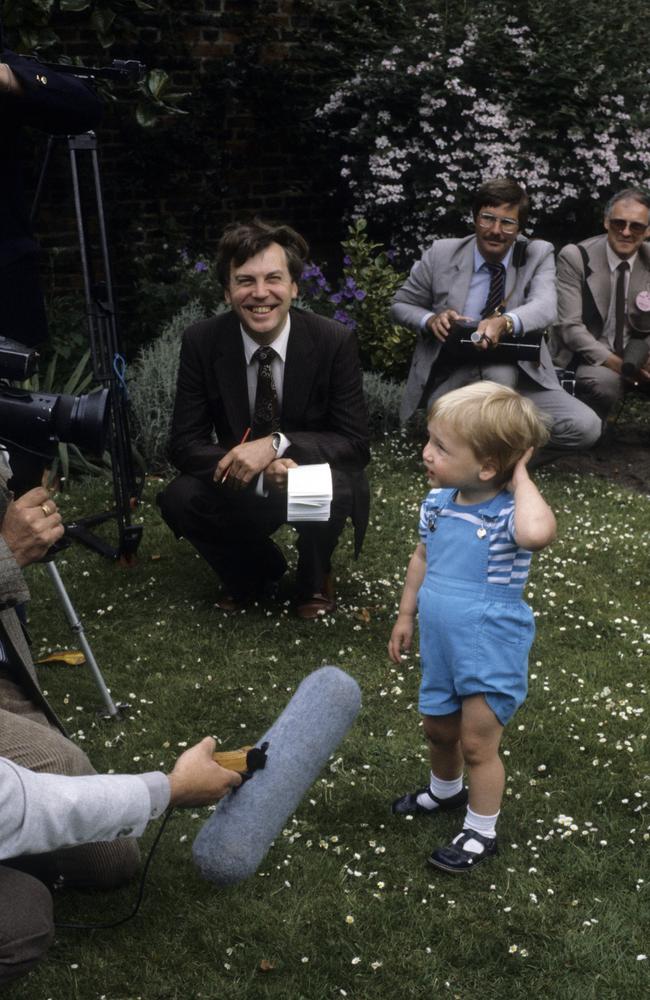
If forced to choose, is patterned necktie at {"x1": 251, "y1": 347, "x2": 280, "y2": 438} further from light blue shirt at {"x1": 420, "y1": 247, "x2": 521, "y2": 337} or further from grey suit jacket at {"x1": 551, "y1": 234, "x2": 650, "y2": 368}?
grey suit jacket at {"x1": 551, "y1": 234, "x2": 650, "y2": 368}

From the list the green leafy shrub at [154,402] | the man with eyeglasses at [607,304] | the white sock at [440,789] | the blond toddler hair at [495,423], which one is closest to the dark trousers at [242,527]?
the white sock at [440,789]

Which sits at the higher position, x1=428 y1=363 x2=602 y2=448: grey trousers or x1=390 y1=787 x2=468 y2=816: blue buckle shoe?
x1=428 y1=363 x2=602 y2=448: grey trousers

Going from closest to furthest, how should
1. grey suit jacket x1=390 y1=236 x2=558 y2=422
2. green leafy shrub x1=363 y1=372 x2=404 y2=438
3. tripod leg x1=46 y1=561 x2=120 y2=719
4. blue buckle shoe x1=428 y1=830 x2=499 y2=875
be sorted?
1. blue buckle shoe x1=428 y1=830 x2=499 y2=875
2. tripod leg x1=46 y1=561 x2=120 y2=719
3. grey suit jacket x1=390 y1=236 x2=558 y2=422
4. green leafy shrub x1=363 y1=372 x2=404 y2=438

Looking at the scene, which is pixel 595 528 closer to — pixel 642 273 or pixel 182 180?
pixel 642 273

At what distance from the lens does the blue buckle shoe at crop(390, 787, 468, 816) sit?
3512 millimetres

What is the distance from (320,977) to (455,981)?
312 millimetres

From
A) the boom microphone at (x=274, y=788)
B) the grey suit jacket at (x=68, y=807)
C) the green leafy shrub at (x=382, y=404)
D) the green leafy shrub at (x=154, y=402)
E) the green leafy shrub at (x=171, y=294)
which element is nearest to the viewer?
the grey suit jacket at (x=68, y=807)

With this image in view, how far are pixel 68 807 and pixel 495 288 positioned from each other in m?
4.83

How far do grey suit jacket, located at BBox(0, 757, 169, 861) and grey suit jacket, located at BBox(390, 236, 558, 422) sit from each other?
451 cm

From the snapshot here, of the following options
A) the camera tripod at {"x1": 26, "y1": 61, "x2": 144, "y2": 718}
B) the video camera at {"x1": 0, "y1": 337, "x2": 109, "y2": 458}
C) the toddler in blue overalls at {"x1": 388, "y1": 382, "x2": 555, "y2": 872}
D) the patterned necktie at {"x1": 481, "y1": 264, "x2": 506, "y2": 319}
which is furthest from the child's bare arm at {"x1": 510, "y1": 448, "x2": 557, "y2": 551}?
the patterned necktie at {"x1": 481, "y1": 264, "x2": 506, "y2": 319}

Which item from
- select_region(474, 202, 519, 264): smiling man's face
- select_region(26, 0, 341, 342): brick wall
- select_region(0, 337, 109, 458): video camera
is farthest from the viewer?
select_region(26, 0, 341, 342): brick wall

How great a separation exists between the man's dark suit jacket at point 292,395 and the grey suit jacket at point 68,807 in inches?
99.2

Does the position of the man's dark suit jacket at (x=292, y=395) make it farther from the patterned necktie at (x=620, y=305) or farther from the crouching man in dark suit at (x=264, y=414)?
the patterned necktie at (x=620, y=305)

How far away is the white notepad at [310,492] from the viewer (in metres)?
4.45
